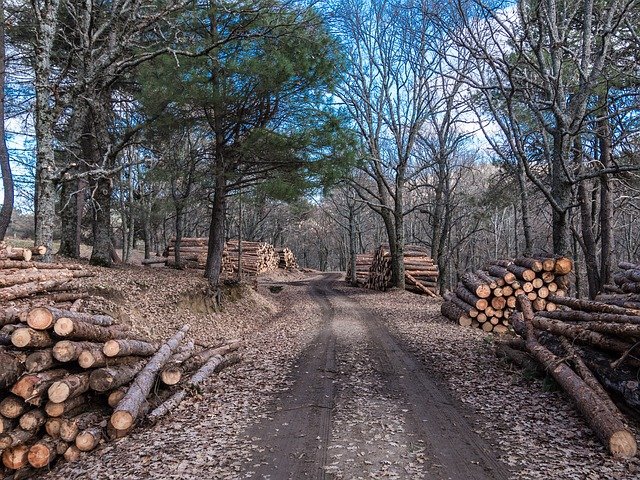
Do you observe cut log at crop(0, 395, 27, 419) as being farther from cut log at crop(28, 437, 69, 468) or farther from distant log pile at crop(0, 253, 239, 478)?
cut log at crop(28, 437, 69, 468)

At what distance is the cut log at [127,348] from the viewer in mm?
5379

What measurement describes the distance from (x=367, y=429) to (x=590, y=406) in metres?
2.52

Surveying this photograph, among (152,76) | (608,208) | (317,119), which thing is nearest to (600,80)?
(608,208)

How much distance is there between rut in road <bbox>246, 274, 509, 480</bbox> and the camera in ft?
13.5

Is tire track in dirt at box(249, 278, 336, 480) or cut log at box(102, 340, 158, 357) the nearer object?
tire track in dirt at box(249, 278, 336, 480)

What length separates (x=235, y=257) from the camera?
31.1m

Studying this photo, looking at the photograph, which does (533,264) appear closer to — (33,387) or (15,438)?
(33,387)

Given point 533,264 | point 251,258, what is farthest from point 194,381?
point 251,258

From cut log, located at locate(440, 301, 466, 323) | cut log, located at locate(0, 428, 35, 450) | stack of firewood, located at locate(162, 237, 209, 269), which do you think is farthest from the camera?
stack of firewood, located at locate(162, 237, 209, 269)

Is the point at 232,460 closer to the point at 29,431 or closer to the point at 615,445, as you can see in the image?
the point at 29,431

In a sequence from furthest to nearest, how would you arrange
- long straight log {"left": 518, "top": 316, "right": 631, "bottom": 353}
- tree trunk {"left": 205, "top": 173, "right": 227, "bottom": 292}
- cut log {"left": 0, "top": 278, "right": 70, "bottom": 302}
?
1. tree trunk {"left": 205, "top": 173, "right": 227, "bottom": 292}
2. cut log {"left": 0, "top": 278, "right": 70, "bottom": 302}
3. long straight log {"left": 518, "top": 316, "right": 631, "bottom": 353}

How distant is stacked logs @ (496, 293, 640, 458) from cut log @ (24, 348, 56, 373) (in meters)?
6.02

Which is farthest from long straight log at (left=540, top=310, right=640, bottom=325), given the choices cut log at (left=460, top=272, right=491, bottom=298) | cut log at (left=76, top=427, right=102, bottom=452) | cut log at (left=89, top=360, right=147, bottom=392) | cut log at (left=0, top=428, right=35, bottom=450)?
cut log at (left=0, top=428, right=35, bottom=450)

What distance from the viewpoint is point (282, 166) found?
43.4ft
